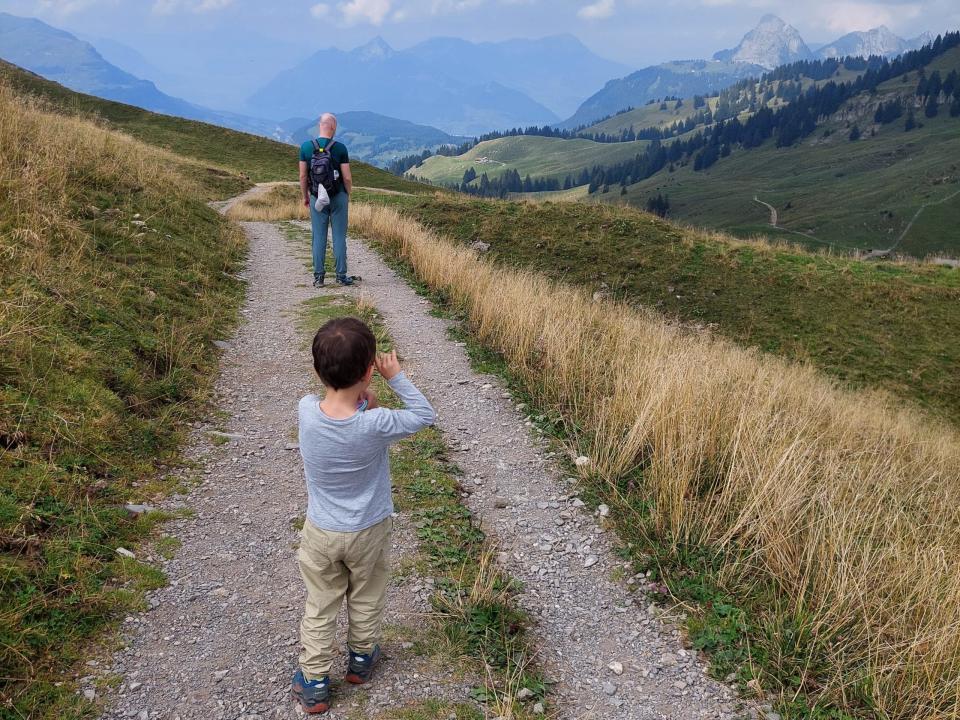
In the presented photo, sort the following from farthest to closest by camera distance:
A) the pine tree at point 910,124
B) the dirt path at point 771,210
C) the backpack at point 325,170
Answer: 1. the pine tree at point 910,124
2. the dirt path at point 771,210
3. the backpack at point 325,170

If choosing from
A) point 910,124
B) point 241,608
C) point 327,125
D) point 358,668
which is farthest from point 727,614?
point 910,124

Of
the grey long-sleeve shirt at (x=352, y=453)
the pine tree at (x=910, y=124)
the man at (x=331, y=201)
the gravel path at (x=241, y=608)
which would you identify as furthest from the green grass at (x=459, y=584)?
the pine tree at (x=910, y=124)

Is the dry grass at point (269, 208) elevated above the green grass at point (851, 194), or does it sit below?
below

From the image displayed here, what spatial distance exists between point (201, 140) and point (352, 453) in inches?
2308

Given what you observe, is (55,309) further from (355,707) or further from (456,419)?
(355,707)

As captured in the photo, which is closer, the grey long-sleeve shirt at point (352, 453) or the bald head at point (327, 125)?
the grey long-sleeve shirt at point (352, 453)

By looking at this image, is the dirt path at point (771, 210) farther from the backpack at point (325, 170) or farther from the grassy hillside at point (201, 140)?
the backpack at point (325, 170)

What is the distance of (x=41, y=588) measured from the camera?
136 inches

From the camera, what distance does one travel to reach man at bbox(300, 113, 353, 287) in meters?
10.9

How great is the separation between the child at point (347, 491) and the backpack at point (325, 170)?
355 inches

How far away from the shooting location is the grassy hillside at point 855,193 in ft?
381

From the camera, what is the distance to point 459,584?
392cm

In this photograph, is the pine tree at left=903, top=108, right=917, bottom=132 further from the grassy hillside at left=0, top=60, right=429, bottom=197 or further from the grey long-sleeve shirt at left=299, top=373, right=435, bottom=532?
the grey long-sleeve shirt at left=299, top=373, right=435, bottom=532

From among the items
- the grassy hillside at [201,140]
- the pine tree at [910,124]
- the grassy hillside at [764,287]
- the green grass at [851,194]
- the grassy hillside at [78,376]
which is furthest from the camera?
the pine tree at [910,124]
